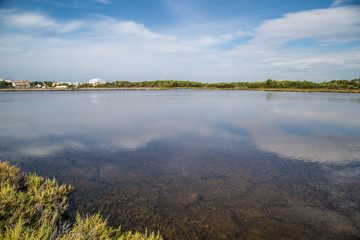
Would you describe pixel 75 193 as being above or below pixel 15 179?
below

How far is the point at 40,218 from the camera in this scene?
4.50 m

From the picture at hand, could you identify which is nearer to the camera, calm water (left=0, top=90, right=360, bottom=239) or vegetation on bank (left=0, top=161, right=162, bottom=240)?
vegetation on bank (left=0, top=161, right=162, bottom=240)

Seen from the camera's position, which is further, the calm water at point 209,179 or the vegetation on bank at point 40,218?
the calm water at point 209,179

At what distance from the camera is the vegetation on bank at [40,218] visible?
374 centimetres

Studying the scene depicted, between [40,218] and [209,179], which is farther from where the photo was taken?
[209,179]

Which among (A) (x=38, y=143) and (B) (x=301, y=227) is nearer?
(B) (x=301, y=227)

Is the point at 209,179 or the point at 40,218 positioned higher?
the point at 40,218

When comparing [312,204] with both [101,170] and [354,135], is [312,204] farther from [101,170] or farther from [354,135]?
[354,135]

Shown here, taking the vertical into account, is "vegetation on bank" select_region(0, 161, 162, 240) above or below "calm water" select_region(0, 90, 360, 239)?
above

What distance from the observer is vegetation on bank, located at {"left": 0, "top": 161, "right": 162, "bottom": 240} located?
12.3 feet

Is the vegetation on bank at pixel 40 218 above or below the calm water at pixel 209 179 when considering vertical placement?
above

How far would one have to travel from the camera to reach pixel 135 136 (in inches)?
559

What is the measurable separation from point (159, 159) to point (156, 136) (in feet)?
14.5

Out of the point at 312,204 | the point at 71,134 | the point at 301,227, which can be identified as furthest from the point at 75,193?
the point at 71,134
